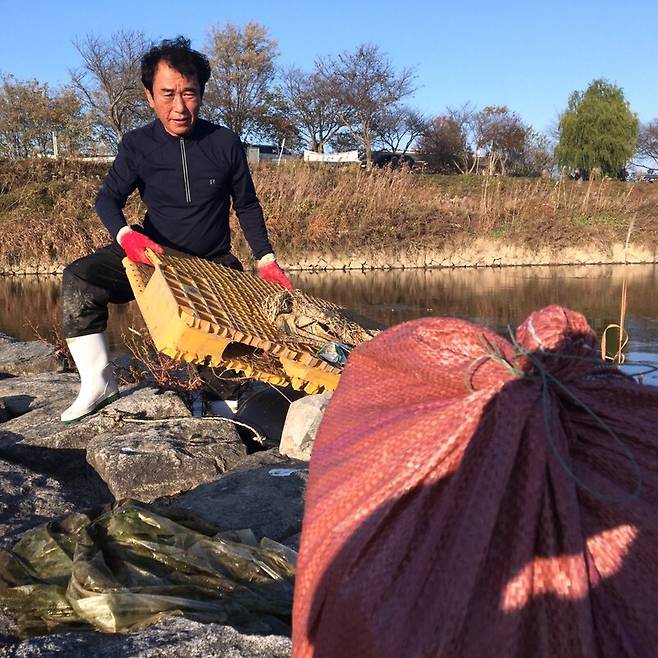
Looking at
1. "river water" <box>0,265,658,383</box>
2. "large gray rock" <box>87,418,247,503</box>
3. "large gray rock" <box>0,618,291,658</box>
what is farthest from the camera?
"river water" <box>0,265,658,383</box>

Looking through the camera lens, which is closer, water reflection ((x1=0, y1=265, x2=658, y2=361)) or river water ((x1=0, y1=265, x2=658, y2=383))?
river water ((x1=0, y1=265, x2=658, y2=383))

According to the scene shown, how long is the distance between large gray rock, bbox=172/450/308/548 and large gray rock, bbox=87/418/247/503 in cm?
19

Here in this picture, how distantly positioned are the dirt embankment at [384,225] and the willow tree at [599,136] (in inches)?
630

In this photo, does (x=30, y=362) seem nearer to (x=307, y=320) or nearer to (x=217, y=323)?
(x=307, y=320)

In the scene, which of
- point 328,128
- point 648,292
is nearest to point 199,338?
point 648,292

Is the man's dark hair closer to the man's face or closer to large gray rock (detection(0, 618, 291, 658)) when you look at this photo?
the man's face

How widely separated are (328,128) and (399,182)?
2370 centimetres

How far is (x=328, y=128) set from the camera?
45938 millimetres

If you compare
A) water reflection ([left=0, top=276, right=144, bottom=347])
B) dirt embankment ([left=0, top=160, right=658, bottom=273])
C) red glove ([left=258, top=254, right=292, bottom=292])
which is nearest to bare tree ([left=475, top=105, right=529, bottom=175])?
dirt embankment ([left=0, top=160, right=658, bottom=273])

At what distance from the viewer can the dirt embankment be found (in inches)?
806

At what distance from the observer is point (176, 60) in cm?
462

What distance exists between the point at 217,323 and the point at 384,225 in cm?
1771

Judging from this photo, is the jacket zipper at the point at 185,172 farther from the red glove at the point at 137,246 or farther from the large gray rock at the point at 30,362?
the large gray rock at the point at 30,362

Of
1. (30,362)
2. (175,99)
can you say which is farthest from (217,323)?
(30,362)
